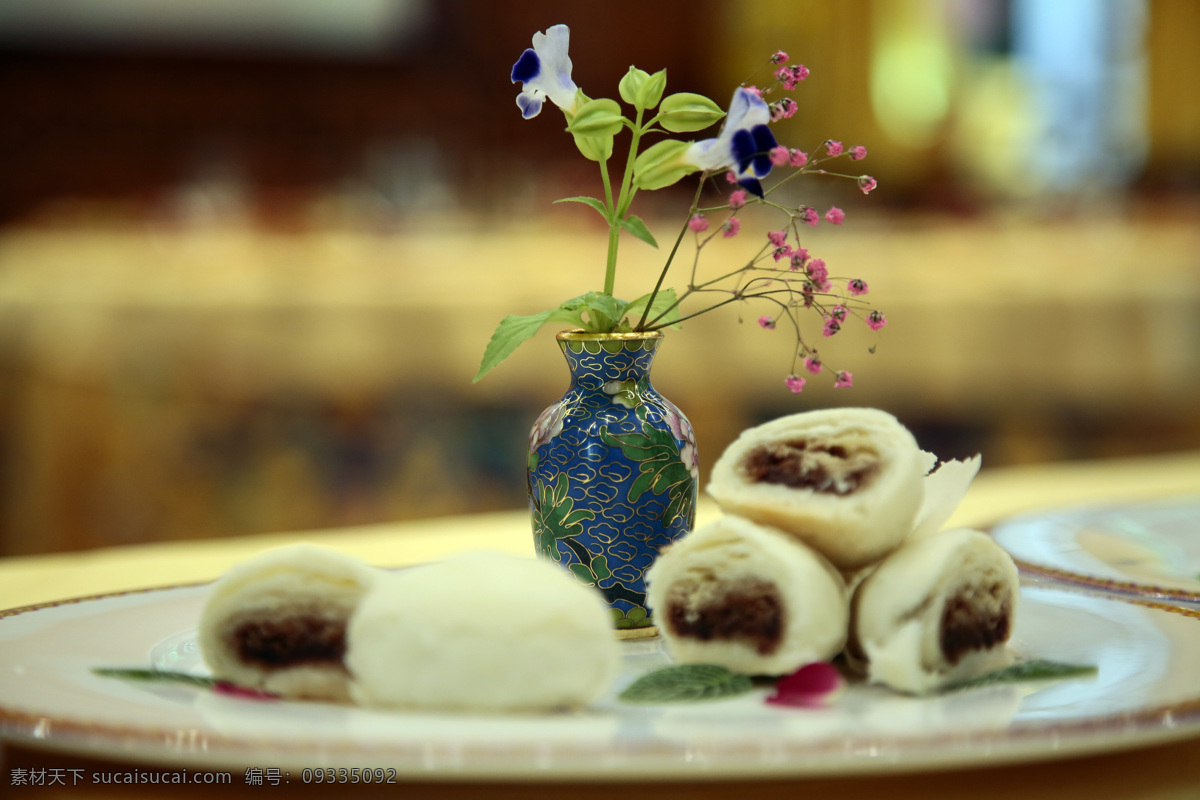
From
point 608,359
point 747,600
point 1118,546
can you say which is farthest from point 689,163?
point 1118,546

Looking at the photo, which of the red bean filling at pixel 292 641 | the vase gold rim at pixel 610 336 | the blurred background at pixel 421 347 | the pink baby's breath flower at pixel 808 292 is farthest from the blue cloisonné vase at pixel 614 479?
the blurred background at pixel 421 347

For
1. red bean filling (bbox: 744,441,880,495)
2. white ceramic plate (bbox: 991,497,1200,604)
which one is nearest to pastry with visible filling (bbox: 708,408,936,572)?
red bean filling (bbox: 744,441,880,495)

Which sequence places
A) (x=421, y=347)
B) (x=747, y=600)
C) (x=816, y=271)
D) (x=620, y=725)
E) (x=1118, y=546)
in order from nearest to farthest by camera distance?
(x=620, y=725) → (x=747, y=600) → (x=816, y=271) → (x=1118, y=546) → (x=421, y=347)

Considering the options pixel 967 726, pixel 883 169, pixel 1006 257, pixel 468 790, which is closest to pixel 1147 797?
pixel 967 726

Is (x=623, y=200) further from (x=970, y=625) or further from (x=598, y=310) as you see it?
(x=970, y=625)

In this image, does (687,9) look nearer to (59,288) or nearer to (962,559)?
(59,288)

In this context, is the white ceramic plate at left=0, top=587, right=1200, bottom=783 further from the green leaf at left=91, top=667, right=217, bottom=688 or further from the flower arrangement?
the flower arrangement
